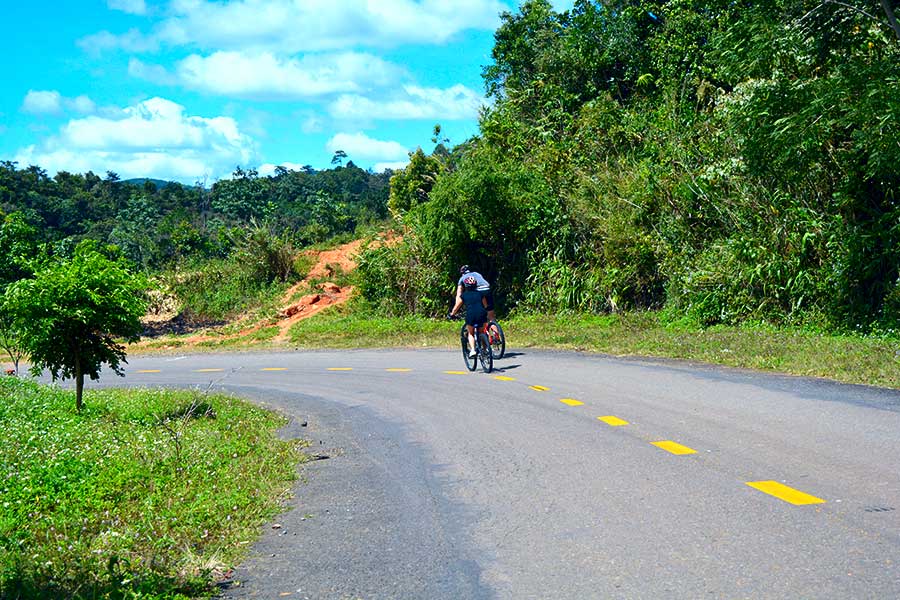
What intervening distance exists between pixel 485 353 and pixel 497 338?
Answer: 932 mm

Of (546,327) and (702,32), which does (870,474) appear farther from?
(702,32)

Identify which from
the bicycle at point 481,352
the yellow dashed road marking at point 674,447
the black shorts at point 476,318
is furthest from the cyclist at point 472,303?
the yellow dashed road marking at point 674,447

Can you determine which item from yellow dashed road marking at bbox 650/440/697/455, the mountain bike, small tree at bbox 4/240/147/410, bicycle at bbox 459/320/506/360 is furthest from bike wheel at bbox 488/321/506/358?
yellow dashed road marking at bbox 650/440/697/455

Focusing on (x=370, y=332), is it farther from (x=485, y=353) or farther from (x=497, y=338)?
(x=485, y=353)

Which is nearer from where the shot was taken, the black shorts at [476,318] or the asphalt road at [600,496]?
the asphalt road at [600,496]

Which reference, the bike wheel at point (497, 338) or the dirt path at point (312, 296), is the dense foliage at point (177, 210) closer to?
the dirt path at point (312, 296)

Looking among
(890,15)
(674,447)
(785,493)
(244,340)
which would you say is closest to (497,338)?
(674,447)

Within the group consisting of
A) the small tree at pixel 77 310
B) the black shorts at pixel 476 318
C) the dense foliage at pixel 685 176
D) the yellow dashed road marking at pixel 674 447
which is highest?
the dense foliage at pixel 685 176

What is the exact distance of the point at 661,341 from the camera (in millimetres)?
17891

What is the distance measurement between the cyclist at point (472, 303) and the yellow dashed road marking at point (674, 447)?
7813mm

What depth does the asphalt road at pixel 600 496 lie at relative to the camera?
5.07 metres

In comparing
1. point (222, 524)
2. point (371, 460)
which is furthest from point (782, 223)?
point (222, 524)

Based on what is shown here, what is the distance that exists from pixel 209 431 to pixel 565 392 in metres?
5.08

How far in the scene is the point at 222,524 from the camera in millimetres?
6480
